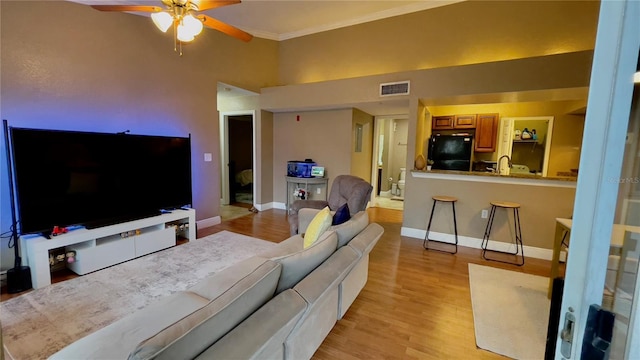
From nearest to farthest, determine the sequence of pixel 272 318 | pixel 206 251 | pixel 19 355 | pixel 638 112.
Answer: pixel 638 112, pixel 272 318, pixel 19 355, pixel 206 251

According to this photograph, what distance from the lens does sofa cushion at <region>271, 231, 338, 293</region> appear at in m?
1.39

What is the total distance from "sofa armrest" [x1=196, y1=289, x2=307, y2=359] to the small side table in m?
4.22

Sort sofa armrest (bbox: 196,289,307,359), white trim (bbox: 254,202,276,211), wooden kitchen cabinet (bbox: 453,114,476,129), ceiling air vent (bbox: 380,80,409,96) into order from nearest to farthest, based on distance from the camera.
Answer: sofa armrest (bbox: 196,289,307,359) → ceiling air vent (bbox: 380,80,409,96) → wooden kitchen cabinet (bbox: 453,114,476,129) → white trim (bbox: 254,202,276,211)

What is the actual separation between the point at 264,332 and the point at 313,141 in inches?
193

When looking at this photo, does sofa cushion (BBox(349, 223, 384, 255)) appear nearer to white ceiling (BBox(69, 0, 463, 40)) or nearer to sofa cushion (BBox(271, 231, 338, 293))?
sofa cushion (BBox(271, 231, 338, 293))

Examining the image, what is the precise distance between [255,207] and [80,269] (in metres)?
3.29

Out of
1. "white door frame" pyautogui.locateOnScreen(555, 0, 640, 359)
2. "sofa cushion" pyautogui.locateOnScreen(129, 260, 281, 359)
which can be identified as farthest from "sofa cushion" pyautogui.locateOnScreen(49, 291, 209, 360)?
"white door frame" pyautogui.locateOnScreen(555, 0, 640, 359)

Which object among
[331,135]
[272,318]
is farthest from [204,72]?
[272,318]

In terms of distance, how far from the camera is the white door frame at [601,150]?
1.45 ft

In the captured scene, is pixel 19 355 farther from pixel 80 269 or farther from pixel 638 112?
pixel 638 112

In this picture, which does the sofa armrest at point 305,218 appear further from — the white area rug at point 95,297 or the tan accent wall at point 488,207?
the tan accent wall at point 488,207

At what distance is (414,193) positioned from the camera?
419cm

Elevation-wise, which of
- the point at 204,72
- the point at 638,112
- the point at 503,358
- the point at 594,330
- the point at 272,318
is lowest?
the point at 503,358

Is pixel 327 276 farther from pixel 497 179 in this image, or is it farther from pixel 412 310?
pixel 497 179
